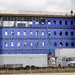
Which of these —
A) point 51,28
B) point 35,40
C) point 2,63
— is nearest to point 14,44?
point 35,40

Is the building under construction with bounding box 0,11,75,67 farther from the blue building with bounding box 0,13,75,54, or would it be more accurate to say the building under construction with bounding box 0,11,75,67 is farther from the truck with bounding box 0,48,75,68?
the truck with bounding box 0,48,75,68

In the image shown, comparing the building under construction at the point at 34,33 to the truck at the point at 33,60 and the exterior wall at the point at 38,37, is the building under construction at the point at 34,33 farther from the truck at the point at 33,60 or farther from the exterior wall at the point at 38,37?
the truck at the point at 33,60

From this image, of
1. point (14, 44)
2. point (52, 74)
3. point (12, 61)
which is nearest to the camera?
point (52, 74)

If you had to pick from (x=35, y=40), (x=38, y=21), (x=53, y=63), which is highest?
(x=38, y=21)

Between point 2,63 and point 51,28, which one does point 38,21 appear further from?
point 2,63

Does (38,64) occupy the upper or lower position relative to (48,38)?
lower

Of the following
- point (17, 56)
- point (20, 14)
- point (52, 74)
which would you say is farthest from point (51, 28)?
point (52, 74)

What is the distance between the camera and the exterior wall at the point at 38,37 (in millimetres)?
74750

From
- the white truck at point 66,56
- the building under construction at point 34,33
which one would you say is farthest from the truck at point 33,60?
the building under construction at point 34,33

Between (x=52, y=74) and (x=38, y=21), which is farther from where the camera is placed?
(x=38, y=21)

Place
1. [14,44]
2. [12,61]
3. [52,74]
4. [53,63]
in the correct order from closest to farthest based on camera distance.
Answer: [52,74], [12,61], [53,63], [14,44]

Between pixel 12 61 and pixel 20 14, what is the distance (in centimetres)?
1873

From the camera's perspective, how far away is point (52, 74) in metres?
41.0

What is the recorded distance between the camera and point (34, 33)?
75625 millimetres
